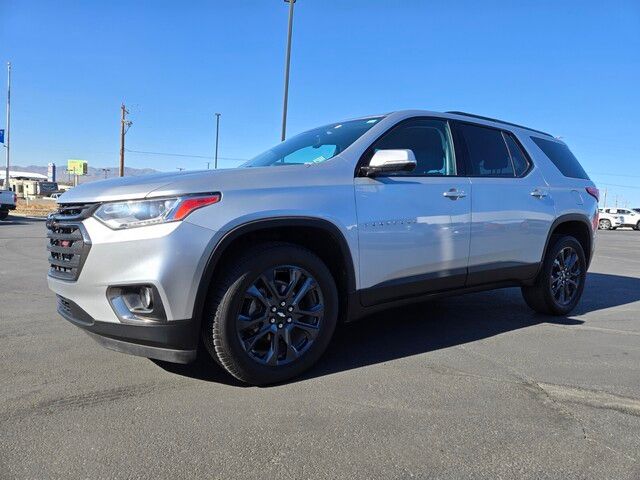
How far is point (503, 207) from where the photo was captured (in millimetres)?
4477

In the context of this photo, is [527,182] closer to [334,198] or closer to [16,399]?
[334,198]

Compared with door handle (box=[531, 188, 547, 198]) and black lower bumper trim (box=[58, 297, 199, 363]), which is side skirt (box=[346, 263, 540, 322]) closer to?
door handle (box=[531, 188, 547, 198])

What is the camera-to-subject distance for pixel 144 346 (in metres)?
2.87

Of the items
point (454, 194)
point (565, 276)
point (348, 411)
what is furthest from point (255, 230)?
point (565, 276)

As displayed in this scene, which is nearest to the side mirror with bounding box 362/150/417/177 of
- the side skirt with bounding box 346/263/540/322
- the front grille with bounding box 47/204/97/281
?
the side skirt with bounding box 346/263/540/322

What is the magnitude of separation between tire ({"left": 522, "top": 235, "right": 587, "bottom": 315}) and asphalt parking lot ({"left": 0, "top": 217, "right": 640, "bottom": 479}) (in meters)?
0.58

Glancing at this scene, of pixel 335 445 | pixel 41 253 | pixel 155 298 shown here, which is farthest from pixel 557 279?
pixel 41 253

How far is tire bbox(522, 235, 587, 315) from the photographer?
5.07m

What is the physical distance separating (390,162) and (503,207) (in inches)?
63.1

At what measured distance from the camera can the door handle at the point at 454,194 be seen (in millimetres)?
4016

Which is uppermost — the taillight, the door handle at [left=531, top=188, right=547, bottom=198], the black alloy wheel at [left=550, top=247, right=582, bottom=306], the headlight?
the taillight

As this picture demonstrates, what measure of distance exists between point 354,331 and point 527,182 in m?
2.19

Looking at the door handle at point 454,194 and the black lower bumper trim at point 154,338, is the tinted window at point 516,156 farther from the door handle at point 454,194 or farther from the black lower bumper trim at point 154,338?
the black lower bumper trim at point 154,338

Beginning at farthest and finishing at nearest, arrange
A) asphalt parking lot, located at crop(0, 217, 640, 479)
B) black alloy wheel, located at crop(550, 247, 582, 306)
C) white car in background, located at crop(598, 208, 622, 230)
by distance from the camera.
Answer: white car in background, located at crop(598, 208, 622, 230)
black alloy wheel, located at crop(550, 247, 582, 306)
asphalt parking lot, located at crop(0, 217, 640, 479)
